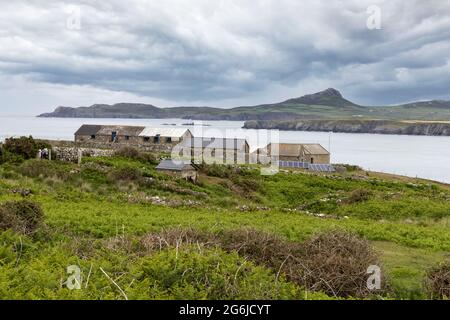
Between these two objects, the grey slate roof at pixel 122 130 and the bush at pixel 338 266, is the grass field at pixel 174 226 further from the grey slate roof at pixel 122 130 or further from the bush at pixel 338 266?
the grey slate roof at pixel 122 130

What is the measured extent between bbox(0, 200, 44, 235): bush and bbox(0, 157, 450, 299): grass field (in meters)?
0.35

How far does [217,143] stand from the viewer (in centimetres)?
7631

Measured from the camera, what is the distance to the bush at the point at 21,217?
13.9 meters

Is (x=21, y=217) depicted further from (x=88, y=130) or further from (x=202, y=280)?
(x=88, y=130)

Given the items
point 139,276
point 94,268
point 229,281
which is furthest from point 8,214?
point 229,281

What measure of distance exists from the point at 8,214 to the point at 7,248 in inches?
150

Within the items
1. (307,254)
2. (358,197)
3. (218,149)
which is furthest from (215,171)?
(307,254)

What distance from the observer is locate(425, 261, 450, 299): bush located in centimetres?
1026

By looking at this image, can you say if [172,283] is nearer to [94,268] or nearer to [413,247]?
[94,268]

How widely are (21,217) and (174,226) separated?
5.17 m

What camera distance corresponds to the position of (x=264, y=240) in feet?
40.3

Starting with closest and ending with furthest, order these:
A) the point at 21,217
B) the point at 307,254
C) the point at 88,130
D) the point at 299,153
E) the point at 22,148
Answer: the point at 307,254
the point at 21,217
the point at 22,148
the point at 299,153
the point at 88,130

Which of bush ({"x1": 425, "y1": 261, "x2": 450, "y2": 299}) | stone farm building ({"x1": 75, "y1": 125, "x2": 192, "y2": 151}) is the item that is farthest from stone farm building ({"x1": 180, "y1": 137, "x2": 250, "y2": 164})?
bush ({"x1": 425, "y1": 261, "x2": 450, "y2": 299})

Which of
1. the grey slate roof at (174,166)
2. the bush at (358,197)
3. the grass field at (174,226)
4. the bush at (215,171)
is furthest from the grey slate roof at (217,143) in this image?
the bush at (358,197)
